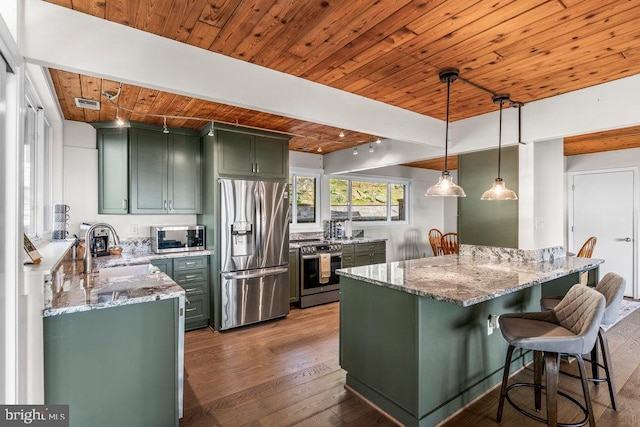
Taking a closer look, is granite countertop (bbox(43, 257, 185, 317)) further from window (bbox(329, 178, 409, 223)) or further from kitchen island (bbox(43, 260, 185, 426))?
window (bbox(329, 178, 409, 223))

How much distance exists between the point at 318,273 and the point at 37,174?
3.34 metres

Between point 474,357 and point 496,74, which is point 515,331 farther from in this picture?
point 496,74

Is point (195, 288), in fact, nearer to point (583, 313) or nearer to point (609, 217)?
point (583, 313)

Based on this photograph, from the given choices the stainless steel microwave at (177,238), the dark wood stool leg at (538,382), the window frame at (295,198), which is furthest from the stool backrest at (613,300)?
the window frame at (295,198)

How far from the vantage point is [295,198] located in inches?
217

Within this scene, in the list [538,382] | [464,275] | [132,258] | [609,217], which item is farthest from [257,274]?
[609,217]

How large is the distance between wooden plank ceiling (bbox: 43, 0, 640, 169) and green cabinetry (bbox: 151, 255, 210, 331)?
1.79m

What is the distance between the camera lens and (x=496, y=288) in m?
2.10

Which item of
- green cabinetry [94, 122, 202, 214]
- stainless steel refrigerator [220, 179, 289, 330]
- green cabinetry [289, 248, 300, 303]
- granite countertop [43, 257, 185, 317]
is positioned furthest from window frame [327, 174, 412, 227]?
granite countertop [43, 257, 185, 317]

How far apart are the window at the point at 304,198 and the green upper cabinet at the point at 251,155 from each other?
48.3 inches

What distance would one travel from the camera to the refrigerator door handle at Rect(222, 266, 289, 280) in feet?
12.4

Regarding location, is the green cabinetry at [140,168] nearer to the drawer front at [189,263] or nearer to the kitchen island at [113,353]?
the drawer front at [189,263]

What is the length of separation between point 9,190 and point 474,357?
2876 millimetres

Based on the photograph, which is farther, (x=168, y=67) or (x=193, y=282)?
(x=193, y=282)
